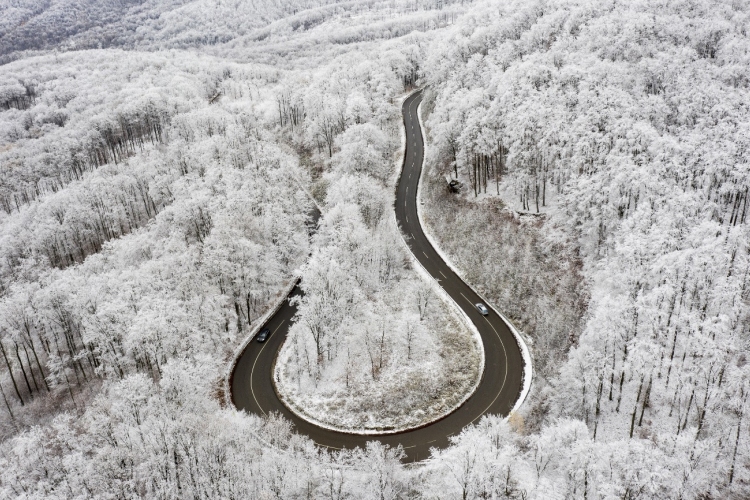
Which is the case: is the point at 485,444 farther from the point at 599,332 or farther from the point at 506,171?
the point at 506,171

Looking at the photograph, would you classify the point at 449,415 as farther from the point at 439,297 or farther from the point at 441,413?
the point at 439,297

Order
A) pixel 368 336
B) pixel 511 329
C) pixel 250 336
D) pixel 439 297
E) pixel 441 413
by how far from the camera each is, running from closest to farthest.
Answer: pixel 441 413
pixel 368 336
pixel 511 329
pixel 250 336
pixel 439 297

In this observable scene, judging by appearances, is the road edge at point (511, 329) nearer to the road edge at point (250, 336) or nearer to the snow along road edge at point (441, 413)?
the snow along road edge at point (441, 413)

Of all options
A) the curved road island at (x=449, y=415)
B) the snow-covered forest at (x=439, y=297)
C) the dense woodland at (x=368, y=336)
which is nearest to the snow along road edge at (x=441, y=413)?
the dense woodland at (x=368, y=336)

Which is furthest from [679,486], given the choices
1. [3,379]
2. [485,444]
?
[3,379]

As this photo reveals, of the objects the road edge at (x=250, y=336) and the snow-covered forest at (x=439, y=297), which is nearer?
the snow-covered forest at (x=439, y=297)

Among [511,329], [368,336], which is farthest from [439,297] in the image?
[368,336]
